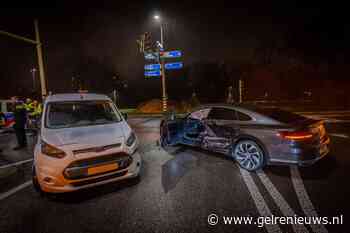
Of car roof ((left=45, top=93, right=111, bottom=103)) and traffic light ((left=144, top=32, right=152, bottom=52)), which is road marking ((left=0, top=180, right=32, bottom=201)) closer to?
car roof ((left=45, top=93, right=111, bottom=103))

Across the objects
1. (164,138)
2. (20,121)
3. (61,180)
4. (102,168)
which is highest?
(20,121)

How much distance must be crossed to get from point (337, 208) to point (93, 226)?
144 inches

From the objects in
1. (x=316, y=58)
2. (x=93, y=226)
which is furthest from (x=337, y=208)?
(x=316, y=58)

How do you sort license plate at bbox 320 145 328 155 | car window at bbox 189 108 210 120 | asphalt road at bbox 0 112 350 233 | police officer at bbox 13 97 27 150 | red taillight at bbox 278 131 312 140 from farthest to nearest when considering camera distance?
police officer at bbox 13 97 27 150
car window at bbox 189 108 210 120
license plate at bbox 320 145 328 155
red taillight at bbox 278 131 312 140
asphalt road at bbox 0 112 350 233

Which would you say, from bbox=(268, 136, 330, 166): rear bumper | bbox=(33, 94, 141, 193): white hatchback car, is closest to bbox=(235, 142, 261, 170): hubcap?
bbox=(268, 136, 330, 166): rear bumper

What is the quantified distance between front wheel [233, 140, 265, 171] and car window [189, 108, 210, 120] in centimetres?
125

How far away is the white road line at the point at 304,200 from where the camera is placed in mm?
2438

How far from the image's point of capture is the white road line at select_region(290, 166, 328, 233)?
244cm

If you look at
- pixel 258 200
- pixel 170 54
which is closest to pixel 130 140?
pixel 258 200

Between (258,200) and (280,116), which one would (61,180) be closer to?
(258,200)

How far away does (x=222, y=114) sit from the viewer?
4.86 m

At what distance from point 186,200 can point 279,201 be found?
1564mm

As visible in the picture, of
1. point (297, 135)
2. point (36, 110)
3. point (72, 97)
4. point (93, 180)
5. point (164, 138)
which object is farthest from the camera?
point (36, 110)

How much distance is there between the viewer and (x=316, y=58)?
2062cm
